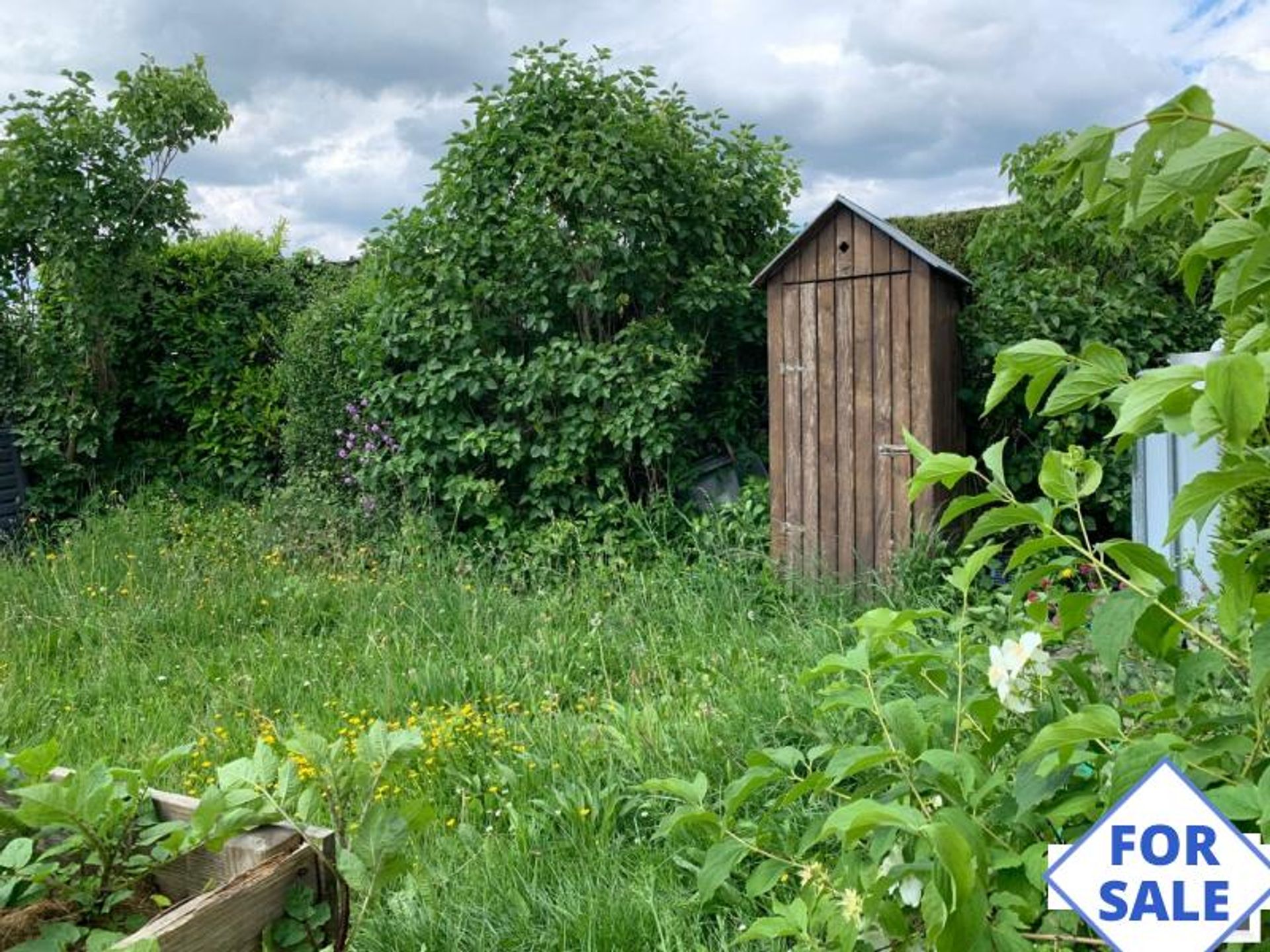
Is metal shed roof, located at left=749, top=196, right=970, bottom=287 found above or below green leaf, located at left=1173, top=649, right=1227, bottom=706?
above

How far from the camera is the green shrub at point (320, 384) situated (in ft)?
23.7

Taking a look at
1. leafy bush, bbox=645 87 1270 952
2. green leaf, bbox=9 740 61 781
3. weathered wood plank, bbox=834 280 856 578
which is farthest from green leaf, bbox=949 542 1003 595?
weathered wood plank, bbox=834 280 856 578

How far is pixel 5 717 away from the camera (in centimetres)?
404

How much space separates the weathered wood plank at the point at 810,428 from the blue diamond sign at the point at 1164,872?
428cm

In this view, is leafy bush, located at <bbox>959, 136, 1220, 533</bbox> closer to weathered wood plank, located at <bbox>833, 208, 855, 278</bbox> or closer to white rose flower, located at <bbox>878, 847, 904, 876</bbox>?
weathered wood plank, located at <bbox>833, 208, 855, 278</bbox>

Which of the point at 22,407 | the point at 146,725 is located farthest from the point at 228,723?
the point at 22,407

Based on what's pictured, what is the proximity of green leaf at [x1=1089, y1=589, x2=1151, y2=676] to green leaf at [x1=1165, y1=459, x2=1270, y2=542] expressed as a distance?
0.22 m

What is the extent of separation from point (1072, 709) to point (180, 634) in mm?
4484

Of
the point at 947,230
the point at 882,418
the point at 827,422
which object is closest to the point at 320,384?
the point at 827,422

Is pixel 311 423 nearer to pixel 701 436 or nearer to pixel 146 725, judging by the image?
pixel 701 436

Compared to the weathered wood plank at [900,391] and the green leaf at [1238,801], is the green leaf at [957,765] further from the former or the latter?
the weathered wood plank at [900,391]

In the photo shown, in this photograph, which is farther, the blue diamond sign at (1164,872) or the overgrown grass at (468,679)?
the overgrown grass at (468,679)

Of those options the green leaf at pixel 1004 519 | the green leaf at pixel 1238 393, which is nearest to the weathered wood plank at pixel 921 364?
the green leaf at pixel 1004 519

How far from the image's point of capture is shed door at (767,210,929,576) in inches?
199
